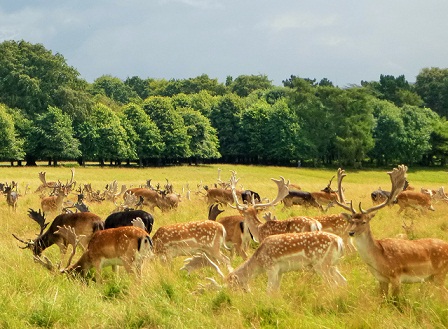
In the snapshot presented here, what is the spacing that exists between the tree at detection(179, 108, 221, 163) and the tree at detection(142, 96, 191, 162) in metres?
0.92

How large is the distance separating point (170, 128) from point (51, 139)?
13.1 meters

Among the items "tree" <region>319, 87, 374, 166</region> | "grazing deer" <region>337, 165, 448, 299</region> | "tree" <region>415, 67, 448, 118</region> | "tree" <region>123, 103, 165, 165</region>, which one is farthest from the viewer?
"tree" <region>415, 67, 448, 118</region>

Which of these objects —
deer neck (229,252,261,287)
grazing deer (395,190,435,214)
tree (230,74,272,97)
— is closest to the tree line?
tree (230,74,272,97)

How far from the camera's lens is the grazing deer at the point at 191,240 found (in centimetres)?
730

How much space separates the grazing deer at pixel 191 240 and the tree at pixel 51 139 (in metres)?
38.6

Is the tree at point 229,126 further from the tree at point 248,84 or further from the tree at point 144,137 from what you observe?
the tree at point 248,84

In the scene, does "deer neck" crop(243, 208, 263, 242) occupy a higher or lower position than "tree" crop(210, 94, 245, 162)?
lower

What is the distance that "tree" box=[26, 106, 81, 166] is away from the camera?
4438 cm

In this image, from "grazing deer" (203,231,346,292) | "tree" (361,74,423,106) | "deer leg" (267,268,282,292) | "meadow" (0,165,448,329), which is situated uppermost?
"tree" (361,74,423,106)

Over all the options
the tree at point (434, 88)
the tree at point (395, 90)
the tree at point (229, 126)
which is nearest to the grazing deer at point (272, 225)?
the tree at point (229, 126)

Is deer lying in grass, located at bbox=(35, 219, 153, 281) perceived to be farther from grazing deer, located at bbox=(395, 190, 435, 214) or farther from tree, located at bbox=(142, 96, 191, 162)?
tree, located at bbox=(142, 96, 191, 162)

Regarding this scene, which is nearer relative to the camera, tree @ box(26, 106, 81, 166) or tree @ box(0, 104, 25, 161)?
tree @ box(0, 104, 25, 161)

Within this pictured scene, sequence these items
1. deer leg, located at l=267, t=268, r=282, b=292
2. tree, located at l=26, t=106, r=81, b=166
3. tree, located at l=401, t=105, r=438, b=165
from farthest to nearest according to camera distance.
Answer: tree, located at l=401, t=105, r=438, b=165
tree, located at l=26, t=106, r=81, b=166
deer leg, located at l=267, t=268, r=282, b=292

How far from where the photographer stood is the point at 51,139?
145ft
